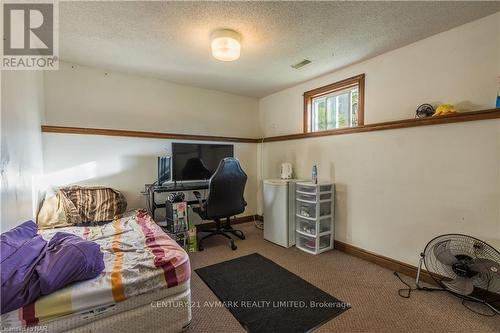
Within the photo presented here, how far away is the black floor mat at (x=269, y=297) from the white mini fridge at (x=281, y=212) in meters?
0.54

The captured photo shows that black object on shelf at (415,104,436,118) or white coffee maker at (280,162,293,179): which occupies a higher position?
black object on shelf at (415,104,436,118)

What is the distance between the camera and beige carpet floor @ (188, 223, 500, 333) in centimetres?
154

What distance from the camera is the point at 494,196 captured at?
176 cm

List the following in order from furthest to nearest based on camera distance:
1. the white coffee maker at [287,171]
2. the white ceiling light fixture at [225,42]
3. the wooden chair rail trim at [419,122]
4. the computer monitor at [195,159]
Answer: the white coffee maker at [287,171]
the computer monitor at [195,159]
the white ceiling light fixture at [225,42]
the wooden chair rail trim at [419,122]

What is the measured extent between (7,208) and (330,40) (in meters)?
2.80

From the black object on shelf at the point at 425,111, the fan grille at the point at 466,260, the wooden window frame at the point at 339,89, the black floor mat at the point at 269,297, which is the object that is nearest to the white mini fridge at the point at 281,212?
the black floor mat at the point at 269,297

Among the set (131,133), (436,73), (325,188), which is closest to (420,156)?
(436,73)

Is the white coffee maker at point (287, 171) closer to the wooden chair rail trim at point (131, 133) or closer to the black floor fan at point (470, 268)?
the wooden chair rail trim at point (131, 133)

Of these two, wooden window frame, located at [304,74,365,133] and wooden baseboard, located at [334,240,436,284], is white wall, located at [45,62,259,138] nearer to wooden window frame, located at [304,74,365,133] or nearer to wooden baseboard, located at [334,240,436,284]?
wooden window frame, located at [304,74,365,133]

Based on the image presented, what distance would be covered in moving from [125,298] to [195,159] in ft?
7.00

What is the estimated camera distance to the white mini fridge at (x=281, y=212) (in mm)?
2902

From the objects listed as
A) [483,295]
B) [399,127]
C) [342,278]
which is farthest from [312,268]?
[399,127]

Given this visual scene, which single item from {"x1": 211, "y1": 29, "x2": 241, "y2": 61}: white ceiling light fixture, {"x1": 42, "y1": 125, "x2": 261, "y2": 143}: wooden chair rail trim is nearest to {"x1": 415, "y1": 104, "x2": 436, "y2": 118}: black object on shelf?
{"x1": 211, "y1": 29, "x2": 241, "y2": 61}: white ceiling light fixture

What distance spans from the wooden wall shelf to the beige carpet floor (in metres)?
1.46
